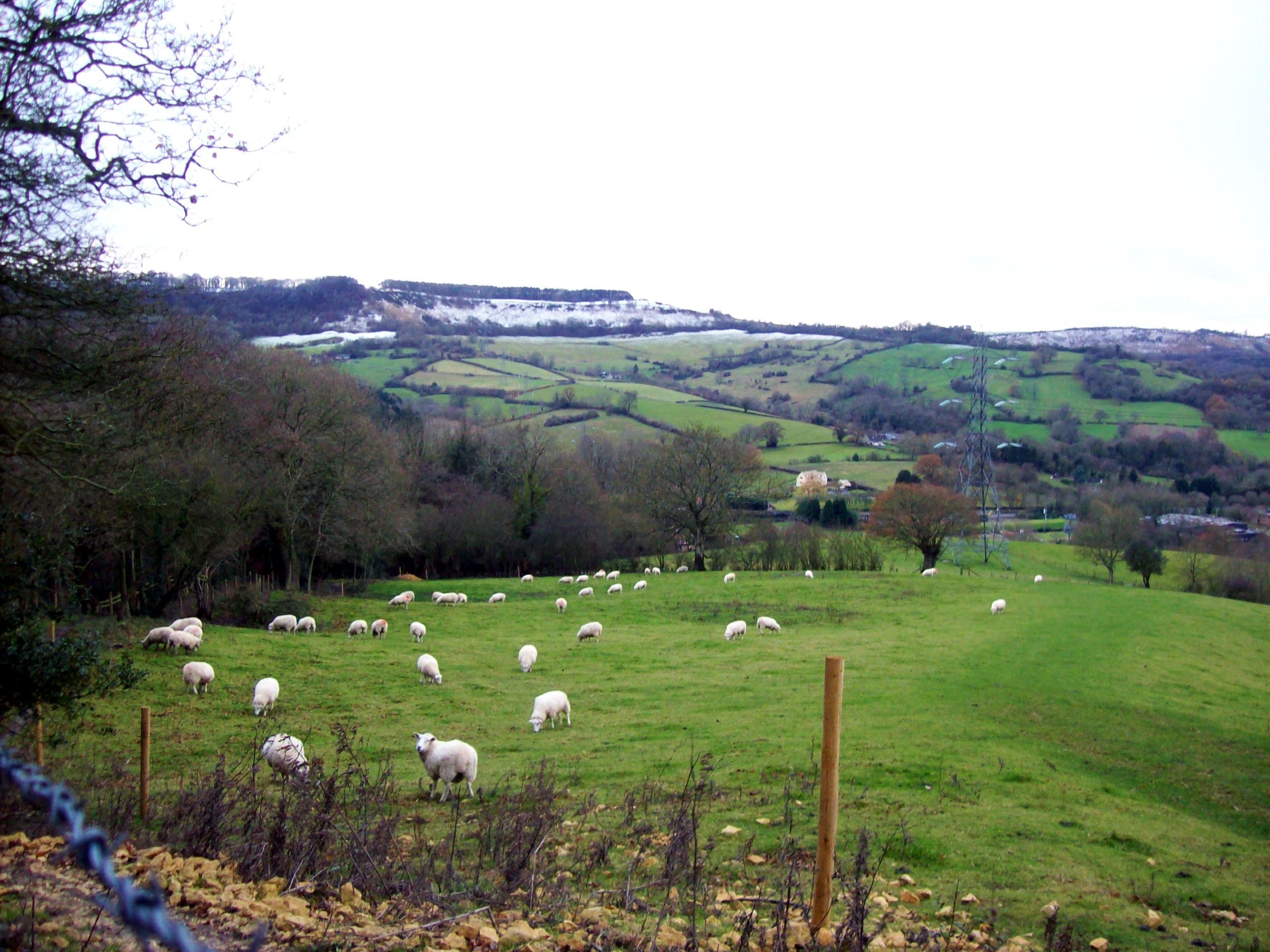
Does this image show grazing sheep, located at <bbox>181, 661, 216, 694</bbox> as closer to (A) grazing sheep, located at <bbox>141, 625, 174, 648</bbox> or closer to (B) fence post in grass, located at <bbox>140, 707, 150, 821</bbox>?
(A) grazing sheep, located at <bbox>141, 625, 174, 648</bbox>

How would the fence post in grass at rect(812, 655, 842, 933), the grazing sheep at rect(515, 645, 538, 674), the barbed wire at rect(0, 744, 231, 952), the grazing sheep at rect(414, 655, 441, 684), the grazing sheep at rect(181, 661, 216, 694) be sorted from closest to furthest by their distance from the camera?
the barbed wire at rect(0, 744, 231, 952) → the fence post in grass at rect(812, 655, 842, 933) → the grazing sheep at rect(181, 661, 216, 694) → the grazing sheep at rect(414, 655, 441, 684) → the grazing sheep at rect(515, 645, 538, 674)

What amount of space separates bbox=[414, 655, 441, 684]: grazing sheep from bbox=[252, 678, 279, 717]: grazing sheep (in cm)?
436

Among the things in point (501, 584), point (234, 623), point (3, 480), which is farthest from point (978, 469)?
point (3, 480)

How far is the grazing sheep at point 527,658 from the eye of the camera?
2364 centimetres

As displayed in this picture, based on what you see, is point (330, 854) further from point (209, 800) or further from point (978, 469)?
point (978, 469)

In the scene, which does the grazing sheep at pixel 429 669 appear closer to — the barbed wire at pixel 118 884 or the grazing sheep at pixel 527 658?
the grazing sheep at pixel 527 658

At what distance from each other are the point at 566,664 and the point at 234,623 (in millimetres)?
14766

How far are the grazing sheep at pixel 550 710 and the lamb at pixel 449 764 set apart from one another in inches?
182

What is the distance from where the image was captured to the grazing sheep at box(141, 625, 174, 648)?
21.2 meters

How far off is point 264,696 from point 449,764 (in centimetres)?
723

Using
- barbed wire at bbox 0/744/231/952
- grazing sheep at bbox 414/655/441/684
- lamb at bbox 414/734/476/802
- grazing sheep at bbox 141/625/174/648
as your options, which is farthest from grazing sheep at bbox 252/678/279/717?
barbed wire at bbox 0/744/231/952

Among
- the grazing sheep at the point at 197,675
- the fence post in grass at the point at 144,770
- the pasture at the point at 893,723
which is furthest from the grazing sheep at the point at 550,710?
the fence post in grass at the point at 144,770

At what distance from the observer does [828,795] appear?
253 inches

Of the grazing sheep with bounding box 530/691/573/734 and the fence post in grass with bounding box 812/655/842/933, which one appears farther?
the grazing sheep with bounding box 530/691/573/734
